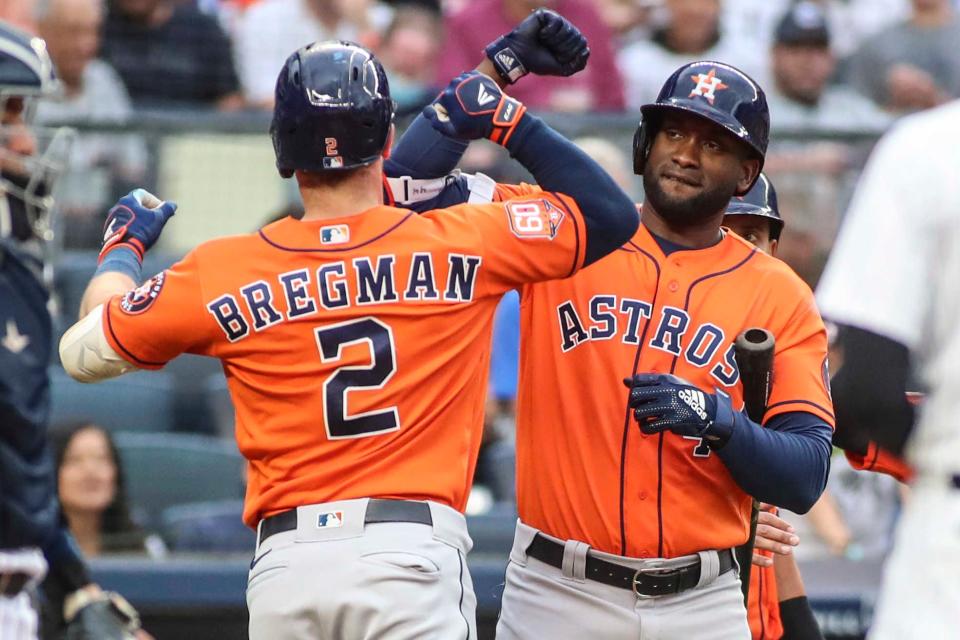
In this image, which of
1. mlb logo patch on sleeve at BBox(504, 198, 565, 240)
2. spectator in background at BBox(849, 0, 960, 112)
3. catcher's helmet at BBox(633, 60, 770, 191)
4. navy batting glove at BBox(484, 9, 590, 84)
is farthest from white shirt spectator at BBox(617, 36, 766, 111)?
mlb logo patch on sleeve at BBox(504, 198, 565, 240)

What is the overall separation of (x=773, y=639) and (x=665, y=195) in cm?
123

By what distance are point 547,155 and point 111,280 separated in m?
0.97

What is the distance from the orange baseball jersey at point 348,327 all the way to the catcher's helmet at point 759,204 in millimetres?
911

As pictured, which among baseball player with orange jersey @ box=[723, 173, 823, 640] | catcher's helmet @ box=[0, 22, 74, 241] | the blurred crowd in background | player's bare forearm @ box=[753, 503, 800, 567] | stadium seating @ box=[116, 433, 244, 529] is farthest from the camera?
the blurred crowd in background

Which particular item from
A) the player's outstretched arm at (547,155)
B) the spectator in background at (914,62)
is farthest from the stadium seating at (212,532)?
the spectator in background at (914,62)

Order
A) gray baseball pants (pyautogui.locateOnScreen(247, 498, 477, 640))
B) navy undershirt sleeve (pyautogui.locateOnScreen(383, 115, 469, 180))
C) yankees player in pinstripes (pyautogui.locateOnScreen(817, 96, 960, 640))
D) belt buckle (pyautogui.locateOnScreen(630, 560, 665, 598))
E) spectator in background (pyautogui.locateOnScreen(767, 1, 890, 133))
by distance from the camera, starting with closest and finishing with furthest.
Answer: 1. yankees player in pinstripes (pyautogui.locateOnScreen(817, 96, 960, 640))
2. gray baseball pants (pyautogui.locateOnScreen(247, 498, 477, 640))
3. belt buckle (pyautogui.locateOnScreen(630, 560, 665, 598))
4. navy undershirt sleeve (pyautogui.locateOnScreen(383, 115, 469, 180))
5. spectator in background (pyautogui.locateOnScreen(767, 1, 890, 133))

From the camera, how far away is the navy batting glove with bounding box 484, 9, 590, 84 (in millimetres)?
3414

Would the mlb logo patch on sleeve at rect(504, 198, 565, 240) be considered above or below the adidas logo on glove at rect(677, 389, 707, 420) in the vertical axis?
Result: above

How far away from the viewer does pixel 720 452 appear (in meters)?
3.24

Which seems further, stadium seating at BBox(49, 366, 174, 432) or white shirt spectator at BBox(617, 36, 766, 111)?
white shirt spectator at BBox(617, 36, 766, 111)

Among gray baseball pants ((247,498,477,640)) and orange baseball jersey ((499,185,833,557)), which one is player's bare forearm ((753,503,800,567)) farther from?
gray baseball pants ((247,498,477,640))

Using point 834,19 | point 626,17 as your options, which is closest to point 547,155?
point 626,17

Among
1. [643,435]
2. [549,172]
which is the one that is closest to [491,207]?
[549,172]

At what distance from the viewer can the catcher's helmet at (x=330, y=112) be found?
3.08m
